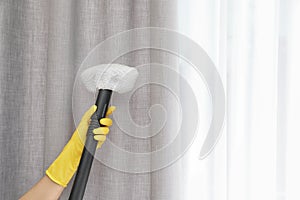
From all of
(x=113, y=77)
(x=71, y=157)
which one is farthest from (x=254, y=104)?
(x=71, y=157)

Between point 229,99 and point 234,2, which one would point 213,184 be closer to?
point 229,99

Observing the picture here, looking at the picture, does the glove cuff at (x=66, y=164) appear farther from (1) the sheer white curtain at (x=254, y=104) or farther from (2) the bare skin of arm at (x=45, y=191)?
(1) the sheer white curtain at (x=254, y=104)

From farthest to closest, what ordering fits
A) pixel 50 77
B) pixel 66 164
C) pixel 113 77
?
pixel 50 77 < pixel 66 164 < pixel 113 77

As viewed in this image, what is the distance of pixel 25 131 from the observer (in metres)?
1.41

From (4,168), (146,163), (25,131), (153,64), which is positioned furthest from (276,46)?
(4,168)

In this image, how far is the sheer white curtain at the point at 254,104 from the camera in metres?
1.33

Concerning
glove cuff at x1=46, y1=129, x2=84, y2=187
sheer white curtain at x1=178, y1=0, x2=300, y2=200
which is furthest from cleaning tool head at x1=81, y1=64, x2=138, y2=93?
sheer white curtain at x1=178, y1=0, x2=300, y2=200

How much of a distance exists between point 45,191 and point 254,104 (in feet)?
2.15

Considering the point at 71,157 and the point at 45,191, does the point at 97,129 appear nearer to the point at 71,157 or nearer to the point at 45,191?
the point at 71,157

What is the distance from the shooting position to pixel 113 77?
1.17 m

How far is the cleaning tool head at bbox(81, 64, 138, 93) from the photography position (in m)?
1.16

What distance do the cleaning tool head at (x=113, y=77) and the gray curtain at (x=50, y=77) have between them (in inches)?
7.0

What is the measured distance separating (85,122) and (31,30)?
0.39 m

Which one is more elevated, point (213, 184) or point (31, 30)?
point (31, 30)
